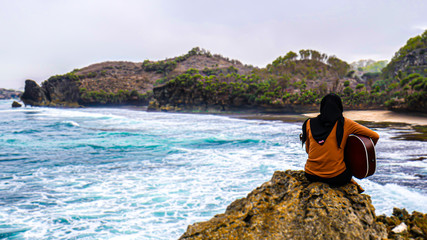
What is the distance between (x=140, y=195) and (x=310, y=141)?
4.79 m

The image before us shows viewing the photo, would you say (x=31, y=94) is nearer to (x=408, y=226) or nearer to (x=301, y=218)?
(x=301, y=218)

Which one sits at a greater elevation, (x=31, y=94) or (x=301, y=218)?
(x=31, y=94)

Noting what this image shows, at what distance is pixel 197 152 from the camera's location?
11711mm

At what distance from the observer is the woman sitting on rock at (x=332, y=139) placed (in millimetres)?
2795

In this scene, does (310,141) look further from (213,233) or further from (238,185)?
(238,185)

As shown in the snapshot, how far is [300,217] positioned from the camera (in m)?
2.80

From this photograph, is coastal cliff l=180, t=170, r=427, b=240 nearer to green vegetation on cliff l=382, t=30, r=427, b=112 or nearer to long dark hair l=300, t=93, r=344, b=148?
long dark hair l=300, t=93, r=344, b=148

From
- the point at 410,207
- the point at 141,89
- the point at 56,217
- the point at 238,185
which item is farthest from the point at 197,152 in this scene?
the point at 141,89

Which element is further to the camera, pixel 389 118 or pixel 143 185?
pixel 389 118

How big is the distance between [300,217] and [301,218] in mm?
15

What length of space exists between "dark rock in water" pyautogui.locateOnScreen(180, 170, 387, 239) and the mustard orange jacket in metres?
0.18

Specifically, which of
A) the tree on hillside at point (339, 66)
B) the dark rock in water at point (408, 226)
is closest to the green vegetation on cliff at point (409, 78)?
the tree on hillside at point (339, 66)

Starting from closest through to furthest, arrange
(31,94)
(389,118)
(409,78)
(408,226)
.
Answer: (408,226)
(389,118)
(409,78)
(31,94)

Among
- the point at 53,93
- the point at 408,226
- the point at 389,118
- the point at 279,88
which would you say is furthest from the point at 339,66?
the point at 53,93
